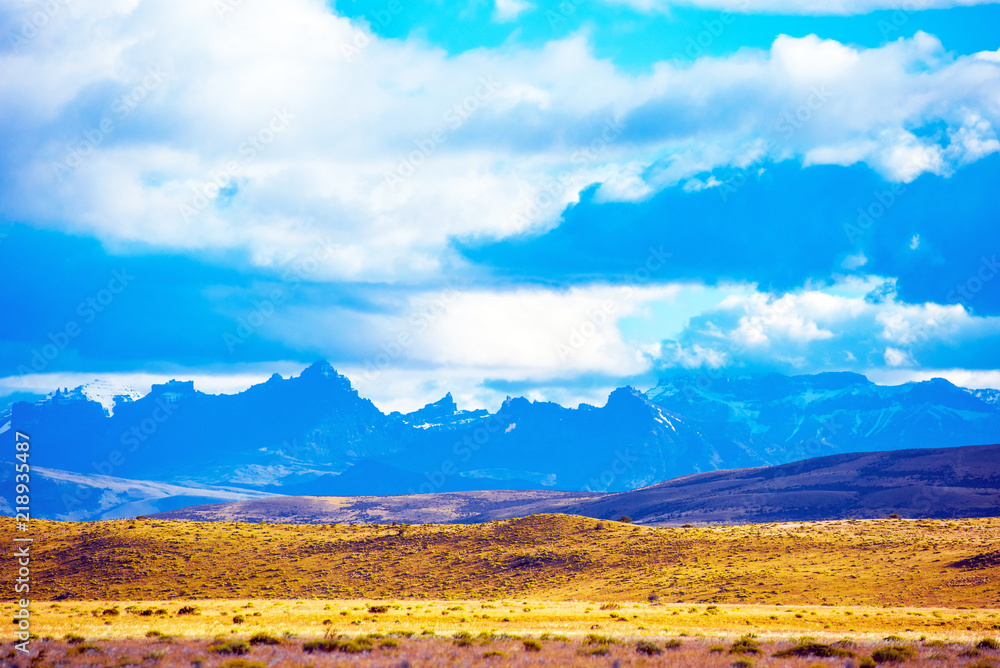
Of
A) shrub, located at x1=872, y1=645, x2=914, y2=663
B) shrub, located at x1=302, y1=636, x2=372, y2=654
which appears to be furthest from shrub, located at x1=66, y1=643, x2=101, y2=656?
shrub, located at x1=872, y1=645, x2=914, y2=663

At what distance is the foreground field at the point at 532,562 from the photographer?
270 feet

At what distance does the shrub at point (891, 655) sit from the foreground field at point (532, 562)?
120 ft

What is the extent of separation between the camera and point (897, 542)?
10375 cm

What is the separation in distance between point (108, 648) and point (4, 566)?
87.9 metres

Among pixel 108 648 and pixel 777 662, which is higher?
pixel 108 648

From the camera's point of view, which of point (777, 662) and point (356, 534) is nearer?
point (777, 662)

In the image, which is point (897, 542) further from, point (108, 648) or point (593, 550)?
point (108, 648)

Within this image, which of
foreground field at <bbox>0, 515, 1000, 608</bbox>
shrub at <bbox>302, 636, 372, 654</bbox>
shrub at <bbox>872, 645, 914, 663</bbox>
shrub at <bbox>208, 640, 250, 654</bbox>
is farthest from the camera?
foreground field at <bbox>0, 515, 1000, 608</bbox>

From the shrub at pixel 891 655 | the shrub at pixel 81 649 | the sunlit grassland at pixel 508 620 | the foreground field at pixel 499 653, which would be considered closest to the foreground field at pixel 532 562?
the sunlit grassland at pixel 508 620

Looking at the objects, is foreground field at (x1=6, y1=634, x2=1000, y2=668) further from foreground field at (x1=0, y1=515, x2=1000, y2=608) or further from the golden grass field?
foreground field at (x1=0, y1=515, x2=1000, y2=608)

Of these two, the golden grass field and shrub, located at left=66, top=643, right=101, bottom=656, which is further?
the golden grass field

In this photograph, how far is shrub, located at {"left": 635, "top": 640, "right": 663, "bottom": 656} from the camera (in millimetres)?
37750

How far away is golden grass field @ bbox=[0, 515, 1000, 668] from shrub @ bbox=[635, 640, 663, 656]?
2.39ft

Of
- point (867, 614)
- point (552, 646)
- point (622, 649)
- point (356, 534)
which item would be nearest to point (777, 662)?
point (622, 649)
